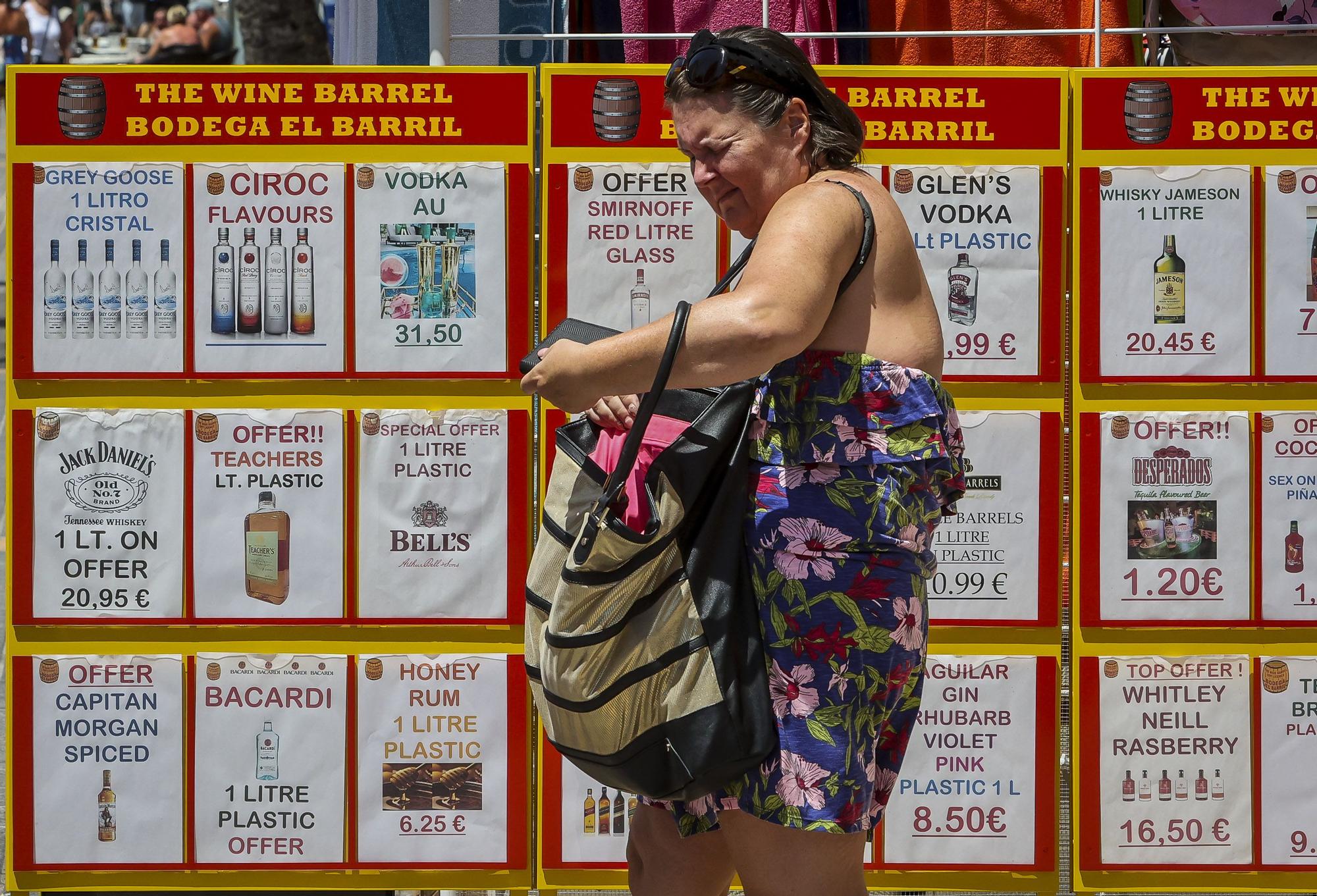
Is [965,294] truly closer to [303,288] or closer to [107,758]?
[303,288]

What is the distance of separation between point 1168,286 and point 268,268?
6.62 ft

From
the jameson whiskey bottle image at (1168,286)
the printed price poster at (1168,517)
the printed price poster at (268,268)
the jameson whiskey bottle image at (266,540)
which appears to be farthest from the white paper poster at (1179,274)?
the jameson whiskey bottle image at (266,540)

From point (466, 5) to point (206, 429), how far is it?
1.57 metres

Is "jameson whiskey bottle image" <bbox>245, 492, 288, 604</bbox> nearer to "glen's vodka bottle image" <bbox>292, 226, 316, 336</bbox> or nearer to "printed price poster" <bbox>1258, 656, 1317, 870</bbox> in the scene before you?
"glen's vodka bottle image" <bbox>292, 226, 316, 336</bbox>

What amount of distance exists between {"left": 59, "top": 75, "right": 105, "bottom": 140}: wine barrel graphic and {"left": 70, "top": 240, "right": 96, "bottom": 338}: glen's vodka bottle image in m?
0.25

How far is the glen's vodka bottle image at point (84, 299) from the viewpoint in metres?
3.30

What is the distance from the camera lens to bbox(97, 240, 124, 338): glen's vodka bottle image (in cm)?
330

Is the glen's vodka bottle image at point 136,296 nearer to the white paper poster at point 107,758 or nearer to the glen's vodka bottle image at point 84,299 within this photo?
the glen's vodka bottle image at point 84,299

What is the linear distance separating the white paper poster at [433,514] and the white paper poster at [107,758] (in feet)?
1.70

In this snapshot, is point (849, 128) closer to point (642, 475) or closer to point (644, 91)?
point (642, 475)

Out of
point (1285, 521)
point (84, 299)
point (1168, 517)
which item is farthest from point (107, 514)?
point (1285, 521)

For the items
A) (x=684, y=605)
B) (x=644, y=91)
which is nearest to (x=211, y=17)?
(x=644, y=91)

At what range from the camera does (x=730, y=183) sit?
2.39m

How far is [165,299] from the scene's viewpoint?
3.31 metres
